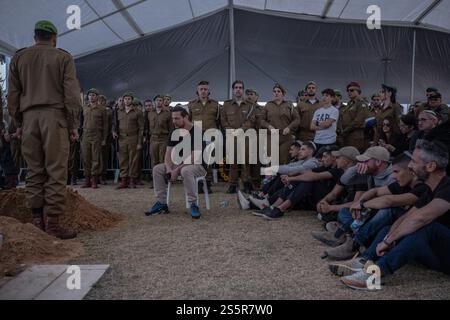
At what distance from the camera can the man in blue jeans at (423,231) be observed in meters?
2.26

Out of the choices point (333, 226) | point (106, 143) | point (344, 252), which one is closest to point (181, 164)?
Result: point (333, 226)

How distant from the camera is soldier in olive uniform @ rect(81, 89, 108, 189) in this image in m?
6.91

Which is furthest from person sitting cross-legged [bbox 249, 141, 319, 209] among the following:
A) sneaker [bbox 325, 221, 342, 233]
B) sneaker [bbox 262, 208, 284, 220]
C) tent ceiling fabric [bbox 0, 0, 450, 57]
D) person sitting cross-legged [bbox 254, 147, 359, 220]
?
tent ceiling fabric [bbox 0, 0, 450, 57]

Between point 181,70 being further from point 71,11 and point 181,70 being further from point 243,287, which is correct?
point 243,287

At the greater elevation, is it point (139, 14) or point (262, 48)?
point (139, 14)

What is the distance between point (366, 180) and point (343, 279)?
4.08 ft

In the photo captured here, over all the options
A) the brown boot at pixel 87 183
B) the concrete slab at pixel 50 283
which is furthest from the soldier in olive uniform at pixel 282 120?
the concrete slab at pixel 50 283

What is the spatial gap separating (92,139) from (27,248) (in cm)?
436

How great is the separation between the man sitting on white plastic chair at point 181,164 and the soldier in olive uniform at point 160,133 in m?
2.46

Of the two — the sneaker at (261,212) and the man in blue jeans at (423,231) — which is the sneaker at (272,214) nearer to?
the sneaker at (261,212)

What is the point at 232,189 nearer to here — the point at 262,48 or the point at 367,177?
the point at 367,177

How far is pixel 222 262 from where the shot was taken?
2791 millimetres

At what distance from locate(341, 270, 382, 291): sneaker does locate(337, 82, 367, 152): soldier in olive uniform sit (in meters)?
3.82

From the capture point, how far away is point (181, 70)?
9414mm
